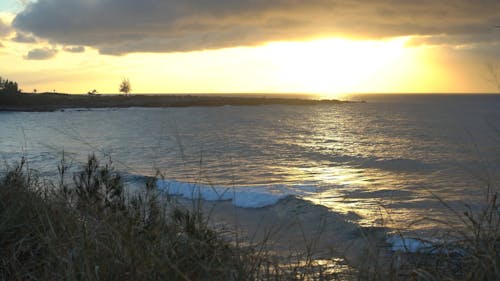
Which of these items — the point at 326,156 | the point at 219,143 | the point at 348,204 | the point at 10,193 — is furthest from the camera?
the point at 219,143

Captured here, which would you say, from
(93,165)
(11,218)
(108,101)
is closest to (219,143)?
(93,165)

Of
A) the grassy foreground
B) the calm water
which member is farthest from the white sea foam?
the grassy foreground

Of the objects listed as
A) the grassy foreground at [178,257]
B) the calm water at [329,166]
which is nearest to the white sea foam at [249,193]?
the calm water at [329,166]

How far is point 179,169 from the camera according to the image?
22156 millimetres

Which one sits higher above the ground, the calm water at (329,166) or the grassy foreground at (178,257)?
the grassy foreground at (178,257)

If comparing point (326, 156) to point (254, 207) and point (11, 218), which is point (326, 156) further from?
point (11, 218)

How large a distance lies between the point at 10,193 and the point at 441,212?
38.0ft

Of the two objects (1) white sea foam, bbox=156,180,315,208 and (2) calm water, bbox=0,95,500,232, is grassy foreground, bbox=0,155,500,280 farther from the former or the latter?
(1) white sea foam, bbox=156,180,315,208

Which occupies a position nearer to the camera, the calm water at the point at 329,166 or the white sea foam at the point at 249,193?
the white sea foam at the point at 249,193

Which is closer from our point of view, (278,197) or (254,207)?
(254,207)

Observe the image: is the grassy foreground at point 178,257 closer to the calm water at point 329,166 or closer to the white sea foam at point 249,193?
the calm water at point 329,166

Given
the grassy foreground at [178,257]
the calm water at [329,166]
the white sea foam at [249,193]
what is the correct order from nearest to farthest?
the grassy foreground at [178,257], the white sea foam at [249,193], the calm water at [329,166]

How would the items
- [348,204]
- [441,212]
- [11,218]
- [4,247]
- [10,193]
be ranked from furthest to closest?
[348,204], [441,212], [10,193], [11,218], [4,247]

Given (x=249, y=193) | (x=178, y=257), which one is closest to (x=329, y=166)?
(x=249, y=193)
